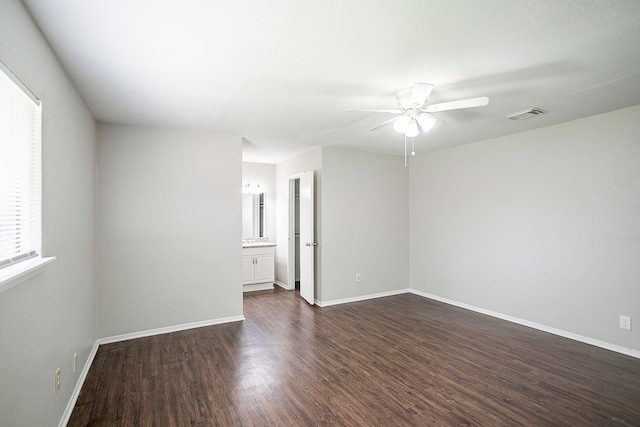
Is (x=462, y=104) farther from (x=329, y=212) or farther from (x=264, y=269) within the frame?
(x=264, y=269)

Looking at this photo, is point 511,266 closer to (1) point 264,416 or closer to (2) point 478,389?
(2) point 478,389

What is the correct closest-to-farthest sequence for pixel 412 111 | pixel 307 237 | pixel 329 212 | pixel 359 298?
pixel 412 111, pixel 329 212, pixel 307 237, pixel 359 298

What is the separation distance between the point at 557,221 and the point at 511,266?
82cm

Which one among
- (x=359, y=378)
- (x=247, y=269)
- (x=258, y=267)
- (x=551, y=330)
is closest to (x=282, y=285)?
(x=258, y=267)

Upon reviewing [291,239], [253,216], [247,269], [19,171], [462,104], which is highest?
[462,104]

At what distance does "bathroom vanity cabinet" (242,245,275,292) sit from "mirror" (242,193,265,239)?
69 cm

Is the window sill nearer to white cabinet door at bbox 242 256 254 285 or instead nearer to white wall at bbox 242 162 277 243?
white cabinet door at bbox 242 256 254 285

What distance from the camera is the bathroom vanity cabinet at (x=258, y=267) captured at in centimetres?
576

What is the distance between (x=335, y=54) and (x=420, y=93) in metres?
0.76

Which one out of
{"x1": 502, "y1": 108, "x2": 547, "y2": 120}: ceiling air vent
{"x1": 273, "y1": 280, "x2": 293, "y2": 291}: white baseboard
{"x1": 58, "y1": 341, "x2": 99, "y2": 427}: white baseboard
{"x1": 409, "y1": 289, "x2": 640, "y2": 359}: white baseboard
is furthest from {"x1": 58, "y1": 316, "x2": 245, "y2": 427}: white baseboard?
{"x1": 502, "y1": 108, "x2": 547, "y2": 120}: ceiling air vent

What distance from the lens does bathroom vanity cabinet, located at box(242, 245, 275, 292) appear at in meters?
5.76

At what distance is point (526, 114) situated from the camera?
326cm

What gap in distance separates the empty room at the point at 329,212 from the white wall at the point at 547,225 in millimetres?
25

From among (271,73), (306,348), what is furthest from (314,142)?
(306,348)
